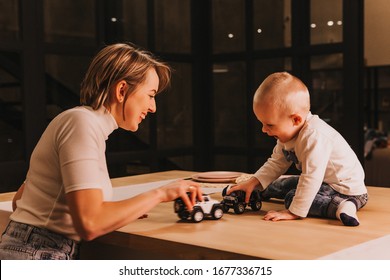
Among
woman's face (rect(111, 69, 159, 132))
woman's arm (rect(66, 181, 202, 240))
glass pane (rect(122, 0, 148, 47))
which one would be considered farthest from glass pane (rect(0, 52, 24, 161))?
woman's arm (rect(66, 181, 202, 240))

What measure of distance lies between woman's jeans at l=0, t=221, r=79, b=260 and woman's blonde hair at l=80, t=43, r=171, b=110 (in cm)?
36

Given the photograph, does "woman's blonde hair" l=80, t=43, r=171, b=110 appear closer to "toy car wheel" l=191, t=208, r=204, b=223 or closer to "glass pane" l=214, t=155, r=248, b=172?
"toy car wheel" l=191, t=208, r=204, b=223

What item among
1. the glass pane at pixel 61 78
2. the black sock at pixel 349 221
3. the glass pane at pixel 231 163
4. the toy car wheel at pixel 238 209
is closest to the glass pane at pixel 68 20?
the glass pane at pixel 61 78

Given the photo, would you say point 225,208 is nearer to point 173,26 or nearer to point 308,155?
point 308,155

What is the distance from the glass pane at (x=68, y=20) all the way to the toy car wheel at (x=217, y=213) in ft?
9.02

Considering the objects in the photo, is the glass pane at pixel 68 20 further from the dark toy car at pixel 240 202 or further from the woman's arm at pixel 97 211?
the woman's arm at pixel 97 211

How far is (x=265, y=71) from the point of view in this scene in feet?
15.2

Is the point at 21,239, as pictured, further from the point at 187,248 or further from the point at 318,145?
the point at 318,145

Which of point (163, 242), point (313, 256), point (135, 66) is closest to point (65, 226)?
point (163, 242)

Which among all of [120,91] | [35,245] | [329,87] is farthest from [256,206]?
[329,87]

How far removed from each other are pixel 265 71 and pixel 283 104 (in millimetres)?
2979

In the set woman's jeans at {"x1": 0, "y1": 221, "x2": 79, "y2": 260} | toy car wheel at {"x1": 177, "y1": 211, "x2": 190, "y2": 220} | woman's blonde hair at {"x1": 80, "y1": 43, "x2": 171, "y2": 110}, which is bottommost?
woman's jeans at {"x1": 0, "y1": 221, "x2": 79, "y2": 260}

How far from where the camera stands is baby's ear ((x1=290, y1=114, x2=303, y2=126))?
67.6 inches

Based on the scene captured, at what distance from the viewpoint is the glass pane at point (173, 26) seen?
464 cm
